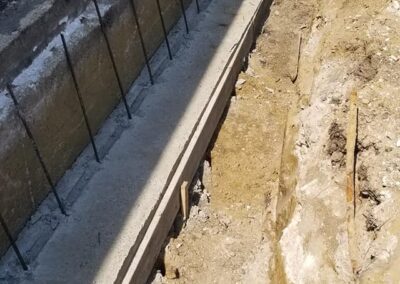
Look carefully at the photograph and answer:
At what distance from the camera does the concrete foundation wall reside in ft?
14.2

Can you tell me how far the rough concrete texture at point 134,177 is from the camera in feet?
14.3

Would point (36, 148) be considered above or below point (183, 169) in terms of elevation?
above

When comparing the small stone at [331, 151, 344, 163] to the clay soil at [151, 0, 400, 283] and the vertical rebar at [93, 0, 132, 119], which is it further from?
the vertical rebar at [93, 0, 132, 119]

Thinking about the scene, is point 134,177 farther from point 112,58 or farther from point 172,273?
point 112,58

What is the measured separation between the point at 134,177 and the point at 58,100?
2.95 ft

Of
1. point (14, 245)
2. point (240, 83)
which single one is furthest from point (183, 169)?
point (240, 83)

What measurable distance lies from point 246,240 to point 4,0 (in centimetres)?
294

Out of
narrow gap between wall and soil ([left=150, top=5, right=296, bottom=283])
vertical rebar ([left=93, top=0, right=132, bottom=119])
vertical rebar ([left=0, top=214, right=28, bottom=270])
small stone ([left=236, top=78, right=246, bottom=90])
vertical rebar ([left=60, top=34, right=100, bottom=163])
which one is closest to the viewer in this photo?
vertical rebar ([left=0, top=214, right=28, bottom=270])

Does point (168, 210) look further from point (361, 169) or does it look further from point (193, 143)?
point (361, 169)

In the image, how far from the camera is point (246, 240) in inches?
213

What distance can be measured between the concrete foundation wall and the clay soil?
119 cm

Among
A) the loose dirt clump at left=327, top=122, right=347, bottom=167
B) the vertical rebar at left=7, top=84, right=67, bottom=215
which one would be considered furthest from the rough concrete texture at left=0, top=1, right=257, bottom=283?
the loose dirt clump at left=327, top=122, right=347, bottom=167

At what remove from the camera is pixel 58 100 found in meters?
4.76

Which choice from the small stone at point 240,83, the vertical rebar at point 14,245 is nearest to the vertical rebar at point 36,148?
the vertical rebar at point 14,245
